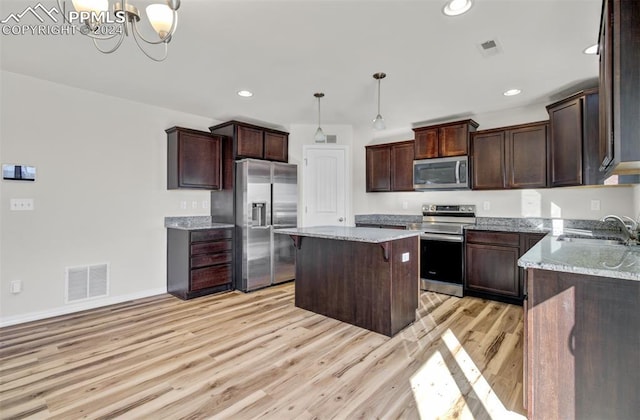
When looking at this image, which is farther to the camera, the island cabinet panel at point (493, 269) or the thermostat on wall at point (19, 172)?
the island cabinet panel at point (493, 269)

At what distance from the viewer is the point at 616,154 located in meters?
1.34

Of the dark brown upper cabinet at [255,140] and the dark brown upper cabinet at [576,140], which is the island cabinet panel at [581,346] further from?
the dark brown upper cabinet at [255,140]

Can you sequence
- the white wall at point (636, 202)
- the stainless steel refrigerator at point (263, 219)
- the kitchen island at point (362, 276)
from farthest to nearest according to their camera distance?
1. the stainless steel refrigerator at point (263, 219)
2. the white wall at point (636, 202)
3. the kitchen island at point (362, 276)

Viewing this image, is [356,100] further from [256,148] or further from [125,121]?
[125,121]

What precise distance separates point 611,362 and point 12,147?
4897 mm

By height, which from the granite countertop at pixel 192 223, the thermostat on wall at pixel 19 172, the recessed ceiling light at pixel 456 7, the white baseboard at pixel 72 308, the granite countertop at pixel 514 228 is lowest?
the white baseboard at pixel 72 308

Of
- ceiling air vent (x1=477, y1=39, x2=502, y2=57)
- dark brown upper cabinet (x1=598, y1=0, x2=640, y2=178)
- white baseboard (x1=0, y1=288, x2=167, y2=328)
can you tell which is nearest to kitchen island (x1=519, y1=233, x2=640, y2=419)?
dark brown upper cabinet (x1=598, y1=0, x2=640, y2=178)

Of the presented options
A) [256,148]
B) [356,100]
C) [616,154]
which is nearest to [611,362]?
[616,154]

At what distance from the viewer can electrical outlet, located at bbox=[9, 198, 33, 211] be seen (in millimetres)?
3114

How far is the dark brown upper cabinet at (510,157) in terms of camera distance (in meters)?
3.72

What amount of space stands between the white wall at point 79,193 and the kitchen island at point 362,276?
2.13 meters

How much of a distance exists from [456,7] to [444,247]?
9.44 ft

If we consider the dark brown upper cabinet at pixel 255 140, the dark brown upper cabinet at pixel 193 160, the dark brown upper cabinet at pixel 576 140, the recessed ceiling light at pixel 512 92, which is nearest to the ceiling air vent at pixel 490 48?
the recessed ceiling light at pixel 512 92

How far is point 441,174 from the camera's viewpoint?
4371 millimetres
